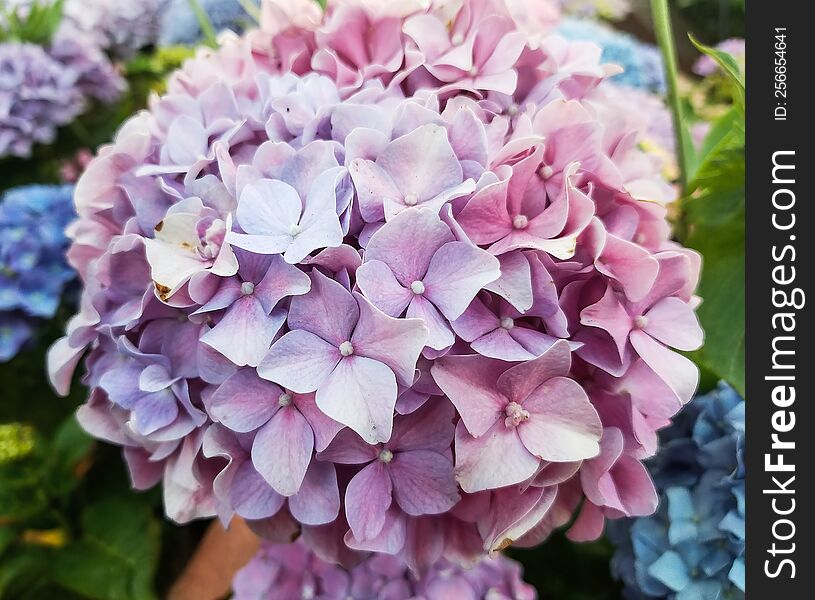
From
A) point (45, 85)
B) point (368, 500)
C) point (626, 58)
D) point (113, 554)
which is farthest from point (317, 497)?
point (626, 58)

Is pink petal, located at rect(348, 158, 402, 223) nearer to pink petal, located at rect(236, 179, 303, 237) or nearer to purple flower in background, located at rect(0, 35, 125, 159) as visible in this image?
pink petal, located at rect(236, 179, 303, 237)

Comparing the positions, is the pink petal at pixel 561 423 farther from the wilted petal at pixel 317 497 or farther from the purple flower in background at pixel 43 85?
the purple flower in background at pixel 43 85

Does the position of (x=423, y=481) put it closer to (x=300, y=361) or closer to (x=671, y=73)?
(x=300, y=361)

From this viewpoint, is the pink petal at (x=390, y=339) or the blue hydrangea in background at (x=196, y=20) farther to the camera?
the blue hydrangea in background at (x=196, y=20)

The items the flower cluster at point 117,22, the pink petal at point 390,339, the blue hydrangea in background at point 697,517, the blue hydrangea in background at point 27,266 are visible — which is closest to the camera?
the pink petal at point 390,339

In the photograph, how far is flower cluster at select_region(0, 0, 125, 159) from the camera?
23.0 inches

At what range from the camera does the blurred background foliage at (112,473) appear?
0.44 meters

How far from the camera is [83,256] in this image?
376mm

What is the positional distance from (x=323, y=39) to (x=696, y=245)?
0.28 meters

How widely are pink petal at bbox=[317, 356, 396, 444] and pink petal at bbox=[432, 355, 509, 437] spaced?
2 cm

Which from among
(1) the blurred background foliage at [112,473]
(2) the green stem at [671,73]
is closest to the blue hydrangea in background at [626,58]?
(1) the blurred background foliage at [112,473]

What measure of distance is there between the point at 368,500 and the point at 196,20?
0.64 metres
